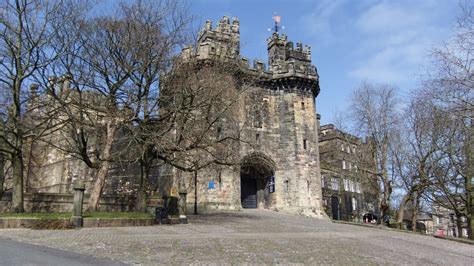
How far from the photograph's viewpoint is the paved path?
6992mm

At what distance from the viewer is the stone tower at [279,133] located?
27.8 m

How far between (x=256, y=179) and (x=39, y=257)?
915 inches

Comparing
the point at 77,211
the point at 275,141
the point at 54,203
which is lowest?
the point at 77,211

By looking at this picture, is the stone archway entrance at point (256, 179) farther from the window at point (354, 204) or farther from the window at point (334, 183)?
the window at point (354, 204)

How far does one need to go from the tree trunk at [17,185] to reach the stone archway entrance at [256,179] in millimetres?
15088

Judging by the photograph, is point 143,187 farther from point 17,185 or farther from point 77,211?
point 17,185

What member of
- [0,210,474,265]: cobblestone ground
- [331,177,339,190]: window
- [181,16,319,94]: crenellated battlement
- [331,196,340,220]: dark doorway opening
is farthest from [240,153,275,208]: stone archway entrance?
[331,177,339,190]: window

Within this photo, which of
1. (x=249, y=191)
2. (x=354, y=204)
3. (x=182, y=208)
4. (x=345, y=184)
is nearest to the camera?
(x=182, y=208)

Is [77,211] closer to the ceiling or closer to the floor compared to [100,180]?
closer to the floor

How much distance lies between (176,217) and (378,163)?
13.1m

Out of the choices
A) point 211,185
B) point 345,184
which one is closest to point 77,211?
point 211,185

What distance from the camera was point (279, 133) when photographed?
96.0 ft

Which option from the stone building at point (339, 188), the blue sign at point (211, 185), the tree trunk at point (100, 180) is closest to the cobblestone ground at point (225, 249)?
the tree trunk at point (100, 180)

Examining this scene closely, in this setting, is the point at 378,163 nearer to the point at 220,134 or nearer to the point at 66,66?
the point at 220,134
